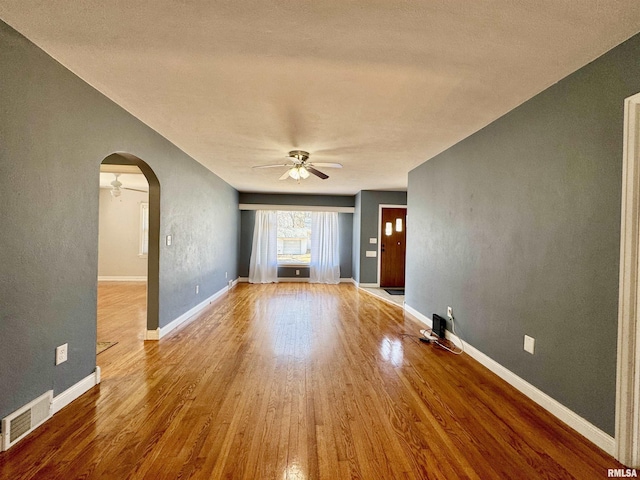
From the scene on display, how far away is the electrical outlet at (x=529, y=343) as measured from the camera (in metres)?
2.37

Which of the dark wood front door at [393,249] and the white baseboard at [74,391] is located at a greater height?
the dark wood front door at [393,249]

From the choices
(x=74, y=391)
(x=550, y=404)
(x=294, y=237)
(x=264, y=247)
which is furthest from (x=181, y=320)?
(x=294, y=237)

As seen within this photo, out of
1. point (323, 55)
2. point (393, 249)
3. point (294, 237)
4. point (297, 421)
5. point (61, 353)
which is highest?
point (323, 55)

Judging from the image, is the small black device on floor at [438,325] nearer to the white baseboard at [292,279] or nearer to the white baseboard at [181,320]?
the white baseboard at [181,320]

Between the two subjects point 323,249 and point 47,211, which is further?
point 323,249

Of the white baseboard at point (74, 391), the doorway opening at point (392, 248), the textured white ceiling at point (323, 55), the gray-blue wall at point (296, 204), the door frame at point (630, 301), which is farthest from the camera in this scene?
the gray-blue wall at point (296, 204)

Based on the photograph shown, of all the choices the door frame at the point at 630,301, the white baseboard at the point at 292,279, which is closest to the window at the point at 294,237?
the white baseboard at the point at 292,279

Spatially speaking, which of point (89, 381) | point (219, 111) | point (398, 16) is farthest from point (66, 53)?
point (89, 381)

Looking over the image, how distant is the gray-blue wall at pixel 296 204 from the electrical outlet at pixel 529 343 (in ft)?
19.5

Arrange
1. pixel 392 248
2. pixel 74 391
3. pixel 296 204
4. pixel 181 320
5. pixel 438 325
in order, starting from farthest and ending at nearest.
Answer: pixel 296 204 → pixel 392 248 → pixel 181 320 → pixel 438 325 → pixel 74 391

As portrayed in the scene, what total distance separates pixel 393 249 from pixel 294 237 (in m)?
2.69

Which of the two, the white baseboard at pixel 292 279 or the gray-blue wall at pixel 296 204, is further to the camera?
the white baseboard at pixel 292 279

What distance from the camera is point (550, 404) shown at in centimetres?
217

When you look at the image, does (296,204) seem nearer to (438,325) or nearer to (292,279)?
(292,279)
